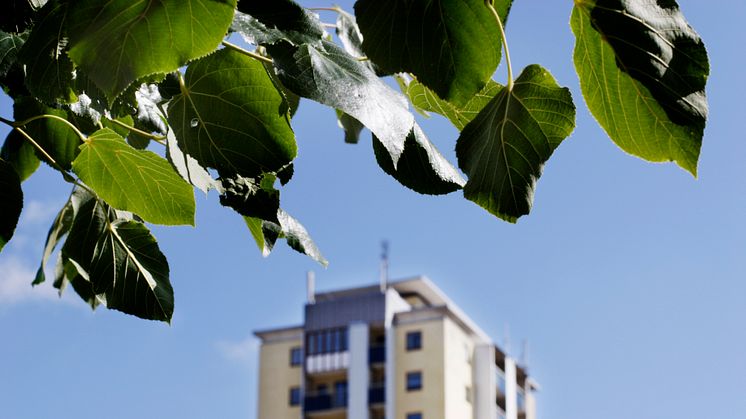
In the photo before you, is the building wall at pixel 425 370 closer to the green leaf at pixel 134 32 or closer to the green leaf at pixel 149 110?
the green leaf at pixel 149 110

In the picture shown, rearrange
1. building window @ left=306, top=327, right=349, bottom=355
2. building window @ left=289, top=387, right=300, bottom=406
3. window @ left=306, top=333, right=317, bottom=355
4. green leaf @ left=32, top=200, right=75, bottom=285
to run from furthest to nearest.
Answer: building window @ left=289, top=387, right=300, bottom=406 < window @ left=306, top=333, right=317, bottom=355 < building window @ left=306, top=327, right=349, bottom=355 < green leaf @ left=32, top=200, right=75, bottom=285

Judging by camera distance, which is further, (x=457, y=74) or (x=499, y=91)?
(x=499, y=91)

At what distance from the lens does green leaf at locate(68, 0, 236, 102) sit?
22.6 inches

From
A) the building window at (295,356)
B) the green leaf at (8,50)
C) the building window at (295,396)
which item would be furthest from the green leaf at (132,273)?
the building window at (295,396)

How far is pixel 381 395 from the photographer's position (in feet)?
115

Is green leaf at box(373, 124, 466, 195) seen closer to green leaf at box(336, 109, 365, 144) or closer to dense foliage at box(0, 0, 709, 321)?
dense foliage at box(0, 0, 709, 321)

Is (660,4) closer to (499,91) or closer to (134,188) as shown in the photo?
(499,91)

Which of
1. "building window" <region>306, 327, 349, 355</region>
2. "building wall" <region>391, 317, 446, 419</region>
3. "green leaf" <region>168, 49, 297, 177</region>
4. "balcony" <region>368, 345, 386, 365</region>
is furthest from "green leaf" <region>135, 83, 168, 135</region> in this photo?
"building window" <region>306, 327, 349, 355</region>

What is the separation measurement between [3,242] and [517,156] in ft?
1.74

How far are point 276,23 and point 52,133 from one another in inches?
24.0

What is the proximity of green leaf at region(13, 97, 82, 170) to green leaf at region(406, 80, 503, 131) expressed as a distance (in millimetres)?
506

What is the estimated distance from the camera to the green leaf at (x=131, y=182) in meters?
0.94

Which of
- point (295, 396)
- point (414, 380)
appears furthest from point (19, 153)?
point (295, 396)

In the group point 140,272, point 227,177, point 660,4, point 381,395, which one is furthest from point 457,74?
point 381,395
